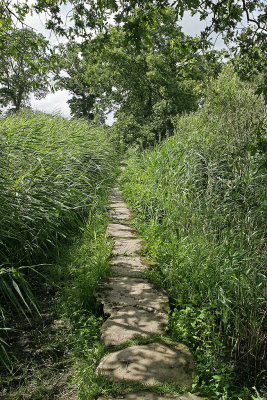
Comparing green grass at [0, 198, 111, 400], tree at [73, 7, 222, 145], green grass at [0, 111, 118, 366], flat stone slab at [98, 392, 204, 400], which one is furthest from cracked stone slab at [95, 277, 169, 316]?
tree at [73, 7, 222, 145]

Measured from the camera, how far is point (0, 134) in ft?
13.5

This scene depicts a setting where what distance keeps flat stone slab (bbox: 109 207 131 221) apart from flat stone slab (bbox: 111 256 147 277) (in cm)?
154

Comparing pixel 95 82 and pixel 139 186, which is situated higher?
pixel 95 82

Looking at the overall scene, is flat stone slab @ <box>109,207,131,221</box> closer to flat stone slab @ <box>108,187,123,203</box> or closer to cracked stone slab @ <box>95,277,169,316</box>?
flat stone slab @ <box>108,187,123,203</box>

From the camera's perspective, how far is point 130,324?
2.37 meters

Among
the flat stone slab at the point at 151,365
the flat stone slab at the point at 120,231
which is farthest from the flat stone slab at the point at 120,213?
the flat stone slab at the point at 151,365

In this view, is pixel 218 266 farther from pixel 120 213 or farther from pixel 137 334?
pixel 120 213

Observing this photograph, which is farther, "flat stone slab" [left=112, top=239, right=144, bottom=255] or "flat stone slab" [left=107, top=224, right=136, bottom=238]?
"flat stone slab" [left=107, top=224, right=136, bottom=238]

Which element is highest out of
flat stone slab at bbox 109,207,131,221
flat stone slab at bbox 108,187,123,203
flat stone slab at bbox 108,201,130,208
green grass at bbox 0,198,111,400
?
flat stone slab at bbox 108,187,123,203

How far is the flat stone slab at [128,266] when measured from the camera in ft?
10.4

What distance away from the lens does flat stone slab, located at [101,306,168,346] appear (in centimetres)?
225

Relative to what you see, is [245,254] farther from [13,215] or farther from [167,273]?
[13,215]

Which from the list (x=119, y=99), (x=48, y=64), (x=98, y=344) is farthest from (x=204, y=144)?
(x=119, y=99)

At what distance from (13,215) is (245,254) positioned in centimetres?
215
